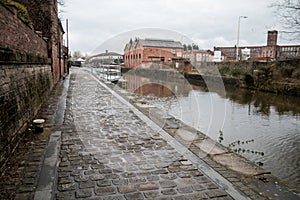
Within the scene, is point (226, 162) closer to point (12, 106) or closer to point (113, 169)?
point (113, 169)

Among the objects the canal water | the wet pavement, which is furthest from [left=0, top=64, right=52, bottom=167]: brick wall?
the canal water

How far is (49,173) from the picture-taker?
323cm

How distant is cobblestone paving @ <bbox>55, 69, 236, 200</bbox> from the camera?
2.84 metres

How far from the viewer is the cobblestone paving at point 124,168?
9.33ft

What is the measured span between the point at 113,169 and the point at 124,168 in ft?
0.55

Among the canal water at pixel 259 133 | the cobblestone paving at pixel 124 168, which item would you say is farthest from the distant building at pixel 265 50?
the cobblestone paving at pixel 124 168

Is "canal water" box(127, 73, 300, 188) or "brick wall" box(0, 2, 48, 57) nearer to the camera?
"brick wall" box(0, 2, 48, 57)

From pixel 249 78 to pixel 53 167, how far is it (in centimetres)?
1911

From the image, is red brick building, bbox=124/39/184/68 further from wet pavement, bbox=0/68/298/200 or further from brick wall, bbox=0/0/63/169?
wet pavement, bbox=0/68/298/200

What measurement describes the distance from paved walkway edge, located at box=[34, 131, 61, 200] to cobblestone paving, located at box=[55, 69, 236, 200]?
9 cm

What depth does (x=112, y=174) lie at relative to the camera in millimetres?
3309

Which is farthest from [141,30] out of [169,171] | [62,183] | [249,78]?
[249,78]

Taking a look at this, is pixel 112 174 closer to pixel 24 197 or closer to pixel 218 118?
pixel 24 197

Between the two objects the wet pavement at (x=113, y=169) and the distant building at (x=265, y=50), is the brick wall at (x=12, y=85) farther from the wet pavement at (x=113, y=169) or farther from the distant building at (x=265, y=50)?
the distant building at (x=265, y=50)
